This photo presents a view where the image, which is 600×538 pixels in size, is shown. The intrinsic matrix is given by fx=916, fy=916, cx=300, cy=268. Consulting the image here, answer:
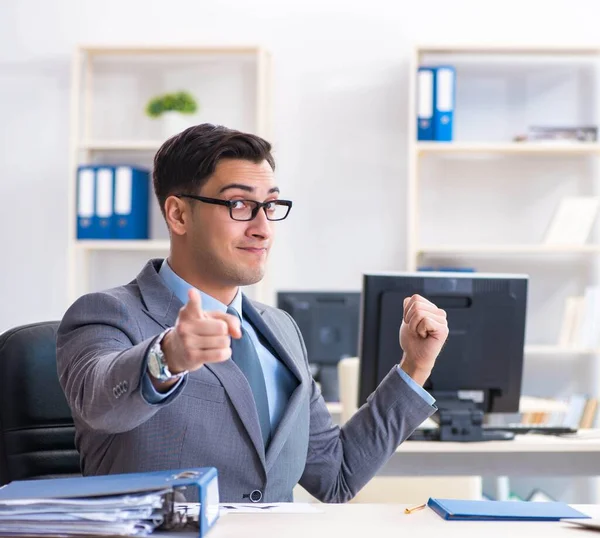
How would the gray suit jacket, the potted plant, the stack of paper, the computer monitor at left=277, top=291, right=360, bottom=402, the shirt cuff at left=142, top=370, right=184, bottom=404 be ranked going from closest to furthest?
the stack of paper → the shirt cuff at left=142, top=370, right=184, bottom=404 → the gray suit jacket → the computer monitor at left=277, top=291, right=360, bottom=402 → the potted plant

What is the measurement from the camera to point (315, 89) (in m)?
4.52

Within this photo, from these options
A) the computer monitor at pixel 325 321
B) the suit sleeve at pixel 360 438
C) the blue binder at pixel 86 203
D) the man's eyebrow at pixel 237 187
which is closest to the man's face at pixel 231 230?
the man's eyebrow at pixel 237 187

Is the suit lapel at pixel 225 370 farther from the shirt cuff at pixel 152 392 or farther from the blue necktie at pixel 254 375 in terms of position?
the shirt cuff at pixel 152 392

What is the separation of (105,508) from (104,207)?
326 cm

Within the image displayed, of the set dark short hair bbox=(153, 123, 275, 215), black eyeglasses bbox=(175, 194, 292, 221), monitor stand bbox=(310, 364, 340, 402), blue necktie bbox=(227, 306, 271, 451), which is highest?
dark short hair bbox=(153, 123, 275, 215)

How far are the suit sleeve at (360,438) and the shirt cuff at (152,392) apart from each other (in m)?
0.58

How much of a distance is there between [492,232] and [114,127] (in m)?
1.94

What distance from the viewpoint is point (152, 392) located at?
3.90 feet

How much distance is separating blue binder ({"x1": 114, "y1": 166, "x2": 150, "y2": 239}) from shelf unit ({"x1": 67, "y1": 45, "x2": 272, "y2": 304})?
0.21 ft

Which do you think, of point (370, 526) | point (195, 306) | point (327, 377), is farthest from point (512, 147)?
point (195, 306)

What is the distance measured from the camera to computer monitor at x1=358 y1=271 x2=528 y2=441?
2.35m

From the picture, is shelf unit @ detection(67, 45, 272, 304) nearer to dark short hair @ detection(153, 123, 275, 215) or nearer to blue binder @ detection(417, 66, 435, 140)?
blue binder @ detection(417, 66, 435, 140)

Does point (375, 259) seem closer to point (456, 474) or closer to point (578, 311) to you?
point (578, 311)

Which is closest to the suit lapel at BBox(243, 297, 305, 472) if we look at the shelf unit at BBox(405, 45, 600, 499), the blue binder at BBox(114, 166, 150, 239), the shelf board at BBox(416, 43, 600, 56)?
the shelf unit at BBox(405, 45, 600, 499)
